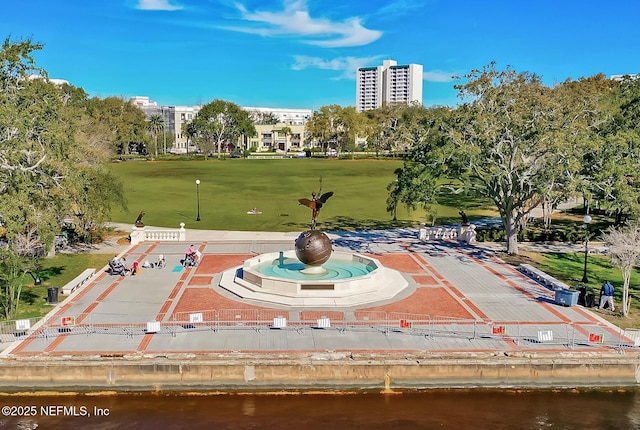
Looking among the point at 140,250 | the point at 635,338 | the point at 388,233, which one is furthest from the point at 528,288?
the point at 140,250

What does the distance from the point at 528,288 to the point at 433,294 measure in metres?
5.46

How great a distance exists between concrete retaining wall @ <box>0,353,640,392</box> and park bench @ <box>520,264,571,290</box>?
833cm

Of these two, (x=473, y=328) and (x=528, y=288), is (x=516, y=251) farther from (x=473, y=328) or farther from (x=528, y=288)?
(x=473, y=328)

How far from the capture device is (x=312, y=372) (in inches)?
745

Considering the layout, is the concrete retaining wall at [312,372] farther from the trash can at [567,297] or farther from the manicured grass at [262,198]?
the manicured grass at [262,198]

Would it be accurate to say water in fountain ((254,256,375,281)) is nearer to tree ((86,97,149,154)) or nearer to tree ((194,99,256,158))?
tree ((86,97,149,154))

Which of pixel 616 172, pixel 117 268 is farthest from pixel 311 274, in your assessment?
pixel 616 172

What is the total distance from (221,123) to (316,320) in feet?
435

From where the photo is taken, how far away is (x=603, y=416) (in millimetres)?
17406

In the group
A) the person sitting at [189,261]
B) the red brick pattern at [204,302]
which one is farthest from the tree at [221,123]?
the red brick pattern at [204,302]

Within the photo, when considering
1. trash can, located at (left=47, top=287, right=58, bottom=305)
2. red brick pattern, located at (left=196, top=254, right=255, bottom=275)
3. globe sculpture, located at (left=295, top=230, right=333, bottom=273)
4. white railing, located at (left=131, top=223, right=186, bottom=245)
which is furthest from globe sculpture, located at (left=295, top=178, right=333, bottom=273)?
white railing, located at (left=131, top=223, right=186, bottom=245)

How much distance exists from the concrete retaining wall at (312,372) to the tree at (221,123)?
418 ft

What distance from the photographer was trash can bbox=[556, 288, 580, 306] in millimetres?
25281

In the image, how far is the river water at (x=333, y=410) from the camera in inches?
655
